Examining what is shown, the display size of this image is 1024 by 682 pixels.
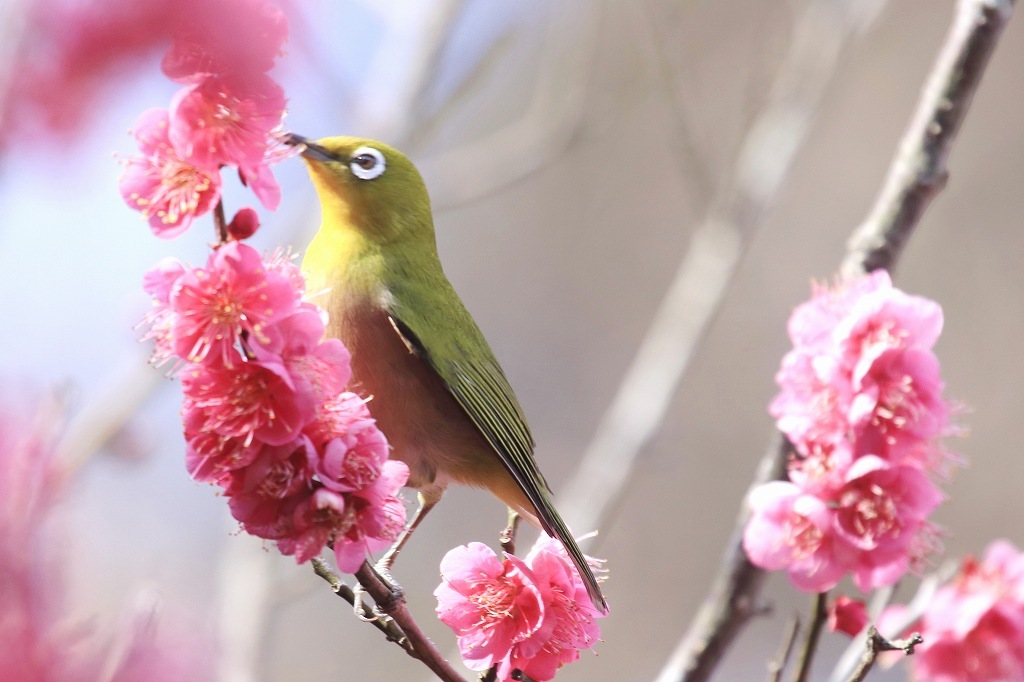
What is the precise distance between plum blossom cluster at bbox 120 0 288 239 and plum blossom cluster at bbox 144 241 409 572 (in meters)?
0.15

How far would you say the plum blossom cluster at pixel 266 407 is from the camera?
1602mm

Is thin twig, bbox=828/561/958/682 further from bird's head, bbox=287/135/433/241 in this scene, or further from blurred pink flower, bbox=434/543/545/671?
bird's head, bbox=287/135/433/241

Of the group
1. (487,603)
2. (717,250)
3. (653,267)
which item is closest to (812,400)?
(487,603)

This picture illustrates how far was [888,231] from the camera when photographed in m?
2.55

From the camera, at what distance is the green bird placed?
2.68 metres

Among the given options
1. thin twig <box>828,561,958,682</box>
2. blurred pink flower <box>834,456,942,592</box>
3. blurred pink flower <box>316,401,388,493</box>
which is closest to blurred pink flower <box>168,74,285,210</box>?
blurred pink flower <box>316,401,388,493</box>

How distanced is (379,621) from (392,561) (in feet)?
2.66

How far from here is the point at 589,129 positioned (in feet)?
16.2

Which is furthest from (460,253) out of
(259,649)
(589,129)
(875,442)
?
Result: (875,442)

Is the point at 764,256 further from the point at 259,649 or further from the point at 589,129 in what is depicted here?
the point at 259,649

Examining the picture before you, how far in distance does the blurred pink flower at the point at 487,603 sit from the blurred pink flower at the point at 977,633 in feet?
3.38

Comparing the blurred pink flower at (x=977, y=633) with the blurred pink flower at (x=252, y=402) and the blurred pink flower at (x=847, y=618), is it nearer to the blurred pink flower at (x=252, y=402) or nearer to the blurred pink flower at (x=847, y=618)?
the blurred pink flower at (x=847, y=618)

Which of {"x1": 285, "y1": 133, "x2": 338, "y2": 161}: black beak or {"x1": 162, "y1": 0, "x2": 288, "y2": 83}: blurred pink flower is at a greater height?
{"x1": 285, "y1": 133, "x2": 338, "y2": 161}: black beak

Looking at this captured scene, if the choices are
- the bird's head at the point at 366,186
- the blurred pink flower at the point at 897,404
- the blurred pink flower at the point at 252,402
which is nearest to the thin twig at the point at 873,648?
the blurred pink flower at the point at 897,404
